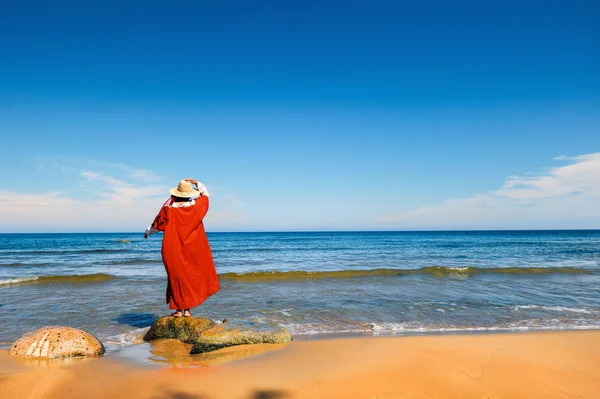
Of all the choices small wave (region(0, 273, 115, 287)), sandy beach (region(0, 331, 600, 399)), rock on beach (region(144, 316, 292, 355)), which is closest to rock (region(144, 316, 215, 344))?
rock on beach (region(144, 316, 292, 355))

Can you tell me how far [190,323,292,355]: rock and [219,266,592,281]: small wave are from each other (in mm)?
8851

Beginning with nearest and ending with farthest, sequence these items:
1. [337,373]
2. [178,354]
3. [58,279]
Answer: [337,373]
[178,354]
[58,279]

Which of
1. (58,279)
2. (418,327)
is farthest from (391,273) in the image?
(58,279)

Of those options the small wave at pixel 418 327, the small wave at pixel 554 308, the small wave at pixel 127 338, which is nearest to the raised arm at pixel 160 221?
the small wave at pixel 127 338

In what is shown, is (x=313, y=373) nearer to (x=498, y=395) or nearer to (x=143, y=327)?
(x=498, y=395)

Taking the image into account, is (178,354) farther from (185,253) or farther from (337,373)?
(337,373)

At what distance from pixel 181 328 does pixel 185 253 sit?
118 centimetres

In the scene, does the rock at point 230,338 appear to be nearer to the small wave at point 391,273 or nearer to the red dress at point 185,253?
the red dress at point 185,253

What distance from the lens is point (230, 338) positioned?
5273 mm

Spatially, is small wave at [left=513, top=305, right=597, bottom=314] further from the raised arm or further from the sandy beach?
the raised arm

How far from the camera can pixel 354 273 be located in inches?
617

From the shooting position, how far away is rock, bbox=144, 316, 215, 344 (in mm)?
5617

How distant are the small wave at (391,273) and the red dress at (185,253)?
859 cm

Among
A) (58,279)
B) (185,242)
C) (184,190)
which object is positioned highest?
(184,190)
